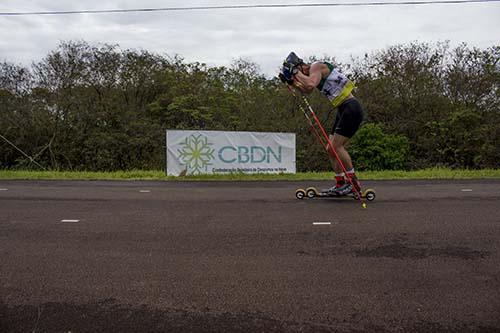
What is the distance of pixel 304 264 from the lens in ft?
12.3

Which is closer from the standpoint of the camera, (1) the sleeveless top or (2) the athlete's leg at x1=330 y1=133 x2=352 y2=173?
(1) the sleeveless top

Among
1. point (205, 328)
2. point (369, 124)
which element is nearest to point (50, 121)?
point (369, 124)

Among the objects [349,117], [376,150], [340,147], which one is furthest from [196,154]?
[376,150]

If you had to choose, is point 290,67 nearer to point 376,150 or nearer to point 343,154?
point 343,154

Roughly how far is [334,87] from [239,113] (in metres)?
15.8

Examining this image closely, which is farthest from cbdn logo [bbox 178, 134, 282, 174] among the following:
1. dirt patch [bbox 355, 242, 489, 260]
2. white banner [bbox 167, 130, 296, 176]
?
dirt patch [bbox 355, 242, 489, 260]

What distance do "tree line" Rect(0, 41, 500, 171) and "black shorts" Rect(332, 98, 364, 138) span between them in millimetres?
12729

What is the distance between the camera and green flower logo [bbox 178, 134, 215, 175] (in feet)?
44.8

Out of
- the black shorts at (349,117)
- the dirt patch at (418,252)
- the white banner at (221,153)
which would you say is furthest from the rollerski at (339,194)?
the white banner at (221,153)

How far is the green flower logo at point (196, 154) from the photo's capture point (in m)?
13.6

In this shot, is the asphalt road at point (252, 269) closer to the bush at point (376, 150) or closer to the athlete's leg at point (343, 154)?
the athlete's leg at point (343, 154)

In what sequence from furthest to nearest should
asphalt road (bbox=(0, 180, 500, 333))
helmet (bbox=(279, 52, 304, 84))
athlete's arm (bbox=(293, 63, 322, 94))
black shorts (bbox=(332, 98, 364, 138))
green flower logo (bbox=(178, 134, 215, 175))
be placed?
green flower logo (bbox=(178, 134, 215, 175)), black shorts (bbox=(332, 98, 364, 138)), helmet (bbox=(279, 52, 304, 84)), athlete's arm (bbox=(293, 63, 322, 94)), asphalt road (bbox=(0, 180, 500, 333))

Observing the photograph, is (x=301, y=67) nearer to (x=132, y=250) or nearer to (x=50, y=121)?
(x=132, y=250)

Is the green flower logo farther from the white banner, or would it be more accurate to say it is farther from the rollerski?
the rollerski
